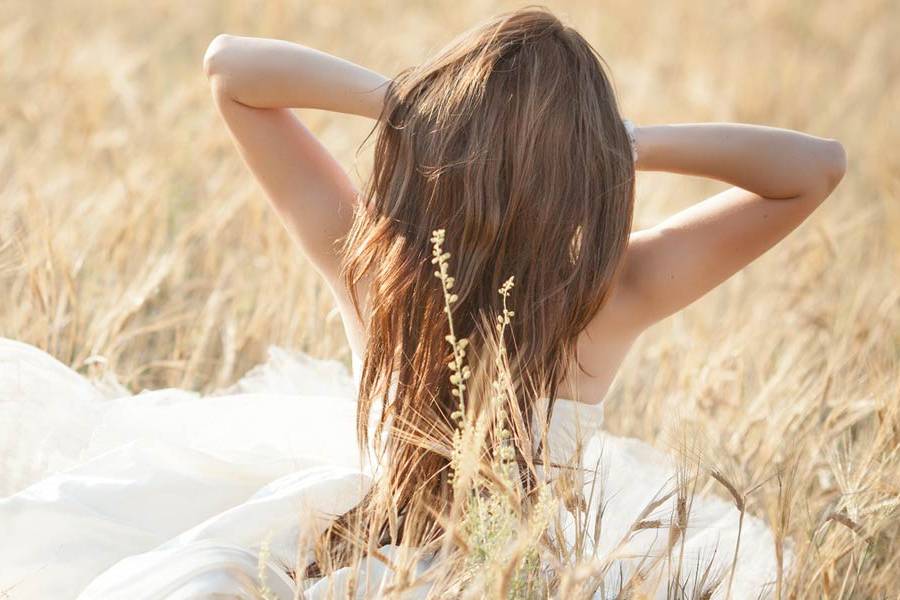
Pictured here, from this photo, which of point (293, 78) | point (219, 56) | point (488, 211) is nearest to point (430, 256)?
point (488, 211)

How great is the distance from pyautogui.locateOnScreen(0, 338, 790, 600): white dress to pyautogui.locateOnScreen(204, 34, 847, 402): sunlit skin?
23 cm

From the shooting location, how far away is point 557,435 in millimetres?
1850

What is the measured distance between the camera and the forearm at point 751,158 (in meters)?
1.94

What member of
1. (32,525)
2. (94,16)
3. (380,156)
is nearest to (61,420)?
(32,525)

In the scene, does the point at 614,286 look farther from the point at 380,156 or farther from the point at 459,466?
the point at 459,466

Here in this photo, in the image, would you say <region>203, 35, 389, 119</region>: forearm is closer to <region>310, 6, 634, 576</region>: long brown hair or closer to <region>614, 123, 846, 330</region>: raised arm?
<region>310, 6, 634, 576</region>: long brown hair

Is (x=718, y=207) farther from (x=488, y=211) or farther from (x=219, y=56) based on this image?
(x=219, y=56)

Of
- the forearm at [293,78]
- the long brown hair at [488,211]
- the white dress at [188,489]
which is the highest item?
the forearm at [293,78]

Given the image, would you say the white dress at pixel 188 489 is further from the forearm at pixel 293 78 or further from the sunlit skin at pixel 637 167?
the forearm at pixel 293 78

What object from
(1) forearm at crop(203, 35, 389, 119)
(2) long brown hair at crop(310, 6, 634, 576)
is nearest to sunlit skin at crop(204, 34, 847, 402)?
(1) forearm at crop(203, 35, 389, 119)

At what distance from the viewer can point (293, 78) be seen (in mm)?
1880

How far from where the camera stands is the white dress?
1468mm

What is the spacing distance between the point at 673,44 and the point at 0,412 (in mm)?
5804

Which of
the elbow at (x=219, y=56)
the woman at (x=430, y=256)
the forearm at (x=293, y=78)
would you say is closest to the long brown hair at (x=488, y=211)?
the woman at (x=430, y=256)
